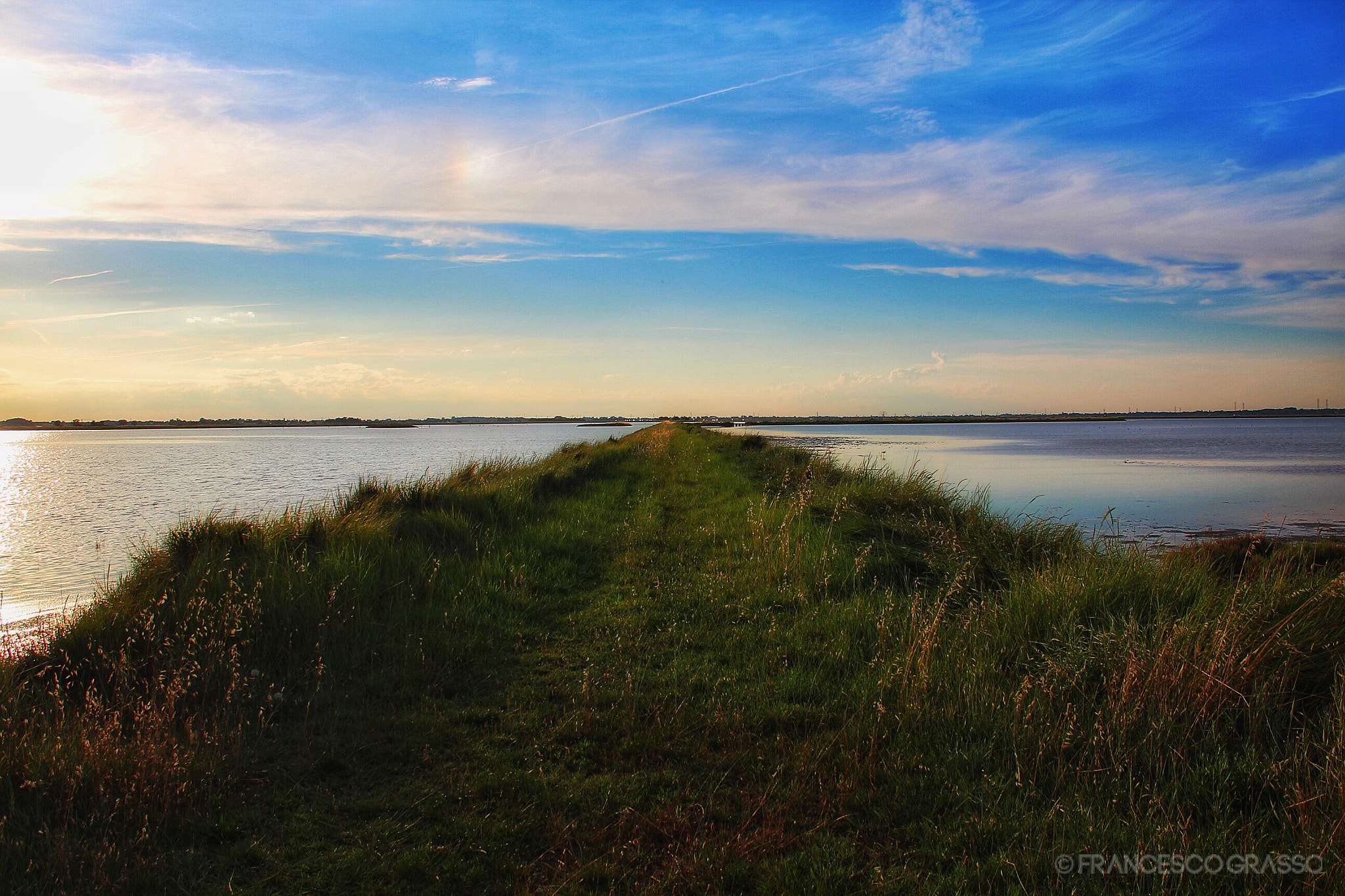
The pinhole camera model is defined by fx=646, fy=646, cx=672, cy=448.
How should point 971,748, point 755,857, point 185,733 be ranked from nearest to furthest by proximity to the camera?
point 755,857 → point 971,748 → point 185,733

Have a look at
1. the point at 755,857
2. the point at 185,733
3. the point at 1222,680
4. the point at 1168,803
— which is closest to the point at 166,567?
the point at 185,733

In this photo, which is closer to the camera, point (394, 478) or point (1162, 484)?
point (1162, 484)

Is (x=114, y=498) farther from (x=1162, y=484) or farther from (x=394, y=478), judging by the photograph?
(x=1162, y=484)

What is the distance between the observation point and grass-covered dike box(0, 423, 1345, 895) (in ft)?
10.6

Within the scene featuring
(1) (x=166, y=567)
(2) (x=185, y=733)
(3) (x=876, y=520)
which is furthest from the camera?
(3) (x=876, y=520)

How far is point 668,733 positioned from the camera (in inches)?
181

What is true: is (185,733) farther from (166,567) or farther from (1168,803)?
(1168,803)

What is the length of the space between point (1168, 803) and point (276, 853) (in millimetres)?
4757

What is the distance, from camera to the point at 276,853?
3389 millimetres

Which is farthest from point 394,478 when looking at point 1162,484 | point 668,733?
point 1162,484

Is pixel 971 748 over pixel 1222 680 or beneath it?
beneath

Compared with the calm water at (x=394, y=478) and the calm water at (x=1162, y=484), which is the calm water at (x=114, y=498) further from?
the calm water at (x=1162, y=484)

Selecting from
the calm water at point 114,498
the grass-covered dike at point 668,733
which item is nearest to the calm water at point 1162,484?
the grass-covered dike at point 668,733

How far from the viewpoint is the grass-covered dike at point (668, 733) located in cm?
322
